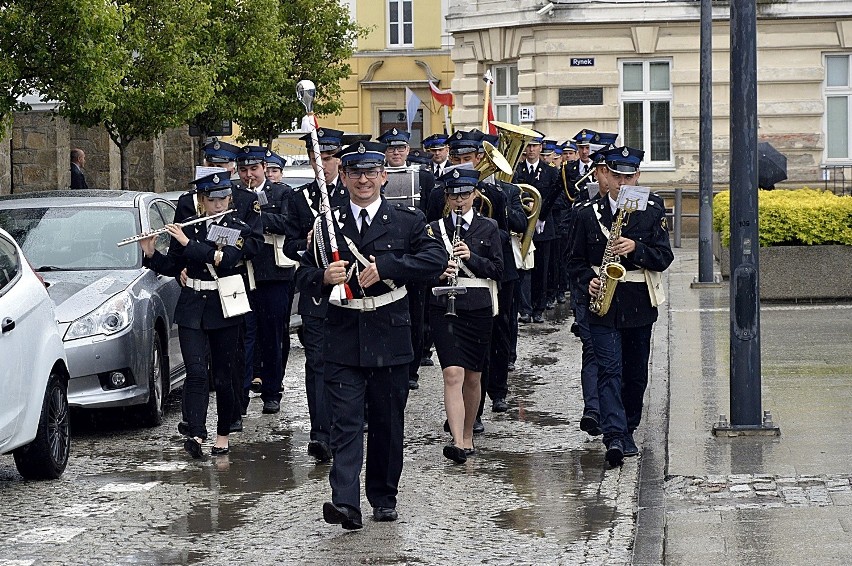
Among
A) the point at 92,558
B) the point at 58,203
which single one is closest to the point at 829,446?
the point at 92,558

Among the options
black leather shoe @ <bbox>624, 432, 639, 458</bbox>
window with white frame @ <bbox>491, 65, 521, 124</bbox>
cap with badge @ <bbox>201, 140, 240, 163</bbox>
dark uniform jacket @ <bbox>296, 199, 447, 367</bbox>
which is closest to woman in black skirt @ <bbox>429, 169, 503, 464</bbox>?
black leather shoe @ <bbox>624, 432, 639, 458</bbox>

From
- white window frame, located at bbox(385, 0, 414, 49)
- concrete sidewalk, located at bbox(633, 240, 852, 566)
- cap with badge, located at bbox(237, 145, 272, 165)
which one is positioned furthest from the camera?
white window frame, located at bbox(385, 0, 414, 49)

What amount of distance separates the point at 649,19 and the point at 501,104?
407 cm

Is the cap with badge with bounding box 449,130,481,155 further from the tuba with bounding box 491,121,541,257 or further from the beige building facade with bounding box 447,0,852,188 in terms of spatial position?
the beige building facade with bounding box 447,0,852,188

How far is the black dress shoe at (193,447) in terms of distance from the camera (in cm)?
1060

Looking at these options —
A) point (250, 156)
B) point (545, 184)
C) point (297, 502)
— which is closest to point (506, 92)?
point (545, 184)

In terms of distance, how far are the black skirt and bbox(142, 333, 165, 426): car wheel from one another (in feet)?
7.77

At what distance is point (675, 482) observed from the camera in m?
9.27

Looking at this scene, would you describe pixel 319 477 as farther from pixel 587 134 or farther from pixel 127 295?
pixel 587 134

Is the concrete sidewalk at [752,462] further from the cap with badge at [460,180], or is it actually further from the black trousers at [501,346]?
the cap with badge at [460,180]

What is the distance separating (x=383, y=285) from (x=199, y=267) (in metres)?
2.65

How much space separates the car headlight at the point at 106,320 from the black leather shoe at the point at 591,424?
323 centimetres

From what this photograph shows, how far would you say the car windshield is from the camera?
12.3 meters

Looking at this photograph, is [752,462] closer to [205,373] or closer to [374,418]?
[374,418]
